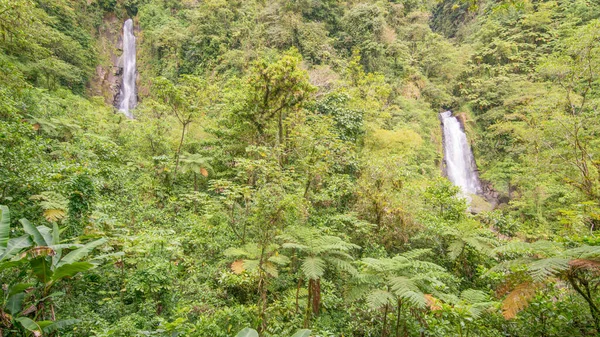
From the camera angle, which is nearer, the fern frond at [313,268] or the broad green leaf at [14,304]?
the broad green leaf at [14,304]

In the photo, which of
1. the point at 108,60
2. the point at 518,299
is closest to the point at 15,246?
the point at 518,299

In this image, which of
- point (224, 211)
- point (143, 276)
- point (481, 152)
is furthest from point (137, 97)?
point (481, 152)

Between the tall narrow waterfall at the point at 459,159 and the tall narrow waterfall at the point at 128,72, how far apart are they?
80.0ft

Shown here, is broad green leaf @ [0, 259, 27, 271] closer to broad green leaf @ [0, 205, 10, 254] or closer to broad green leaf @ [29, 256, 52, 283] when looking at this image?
broad green leaf @ [29, 256, 52, 283]

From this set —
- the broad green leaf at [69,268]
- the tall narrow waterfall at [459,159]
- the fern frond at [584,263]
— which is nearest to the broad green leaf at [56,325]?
the broad green leaf at [69,268]

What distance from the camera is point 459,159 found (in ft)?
59.1

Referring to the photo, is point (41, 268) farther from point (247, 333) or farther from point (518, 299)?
point (518, 299)

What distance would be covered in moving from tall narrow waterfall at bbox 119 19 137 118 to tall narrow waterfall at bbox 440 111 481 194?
24.4 m

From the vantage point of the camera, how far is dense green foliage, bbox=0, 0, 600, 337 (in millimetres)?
3305

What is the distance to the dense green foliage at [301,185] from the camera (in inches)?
130

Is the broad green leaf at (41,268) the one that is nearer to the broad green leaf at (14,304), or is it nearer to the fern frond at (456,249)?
the broad green leaf at (14,304)

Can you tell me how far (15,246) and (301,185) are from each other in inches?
235

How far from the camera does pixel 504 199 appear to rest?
1589 cm

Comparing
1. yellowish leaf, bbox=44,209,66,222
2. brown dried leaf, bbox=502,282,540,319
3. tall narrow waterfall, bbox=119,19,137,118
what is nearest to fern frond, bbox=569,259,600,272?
brown dried leaf, bbox=502,282,540,319
